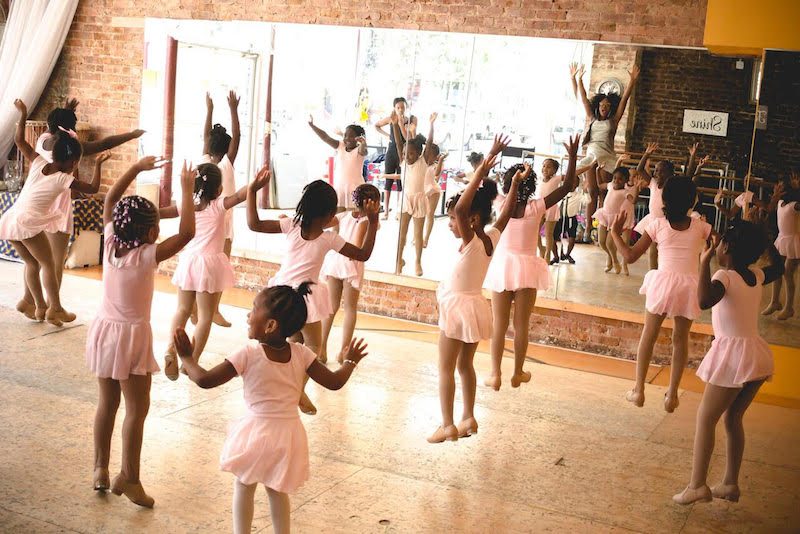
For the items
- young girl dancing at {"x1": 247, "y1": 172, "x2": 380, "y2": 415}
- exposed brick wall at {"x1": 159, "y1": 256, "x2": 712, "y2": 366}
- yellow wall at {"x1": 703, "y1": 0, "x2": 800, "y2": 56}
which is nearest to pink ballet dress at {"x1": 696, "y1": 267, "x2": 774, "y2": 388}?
young girl dancing at {"x1": 247, "y1": 172, "x2": 380, "y2": 415}

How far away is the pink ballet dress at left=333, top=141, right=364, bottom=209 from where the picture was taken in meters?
8.86

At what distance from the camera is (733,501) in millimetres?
4848

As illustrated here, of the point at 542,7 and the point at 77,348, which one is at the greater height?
the point at 542,7

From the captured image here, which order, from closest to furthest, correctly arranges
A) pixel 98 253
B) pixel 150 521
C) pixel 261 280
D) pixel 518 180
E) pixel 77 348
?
1. pixel 150 521
2. pixel 518 180
3. pixel 77 348
4. pixel 261 280
5. pixel 98 253

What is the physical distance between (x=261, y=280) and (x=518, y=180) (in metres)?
4.90

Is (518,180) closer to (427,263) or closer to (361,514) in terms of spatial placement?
(361,514)

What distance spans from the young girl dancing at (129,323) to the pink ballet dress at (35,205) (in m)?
2.95

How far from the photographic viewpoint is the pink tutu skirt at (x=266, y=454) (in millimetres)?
3441

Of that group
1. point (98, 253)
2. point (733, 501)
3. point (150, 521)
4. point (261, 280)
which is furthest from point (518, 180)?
point (98, 253)

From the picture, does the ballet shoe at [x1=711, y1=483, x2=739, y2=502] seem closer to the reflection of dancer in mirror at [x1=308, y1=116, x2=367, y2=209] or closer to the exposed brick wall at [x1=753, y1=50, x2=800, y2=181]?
the exposed brick wall at [x1=753, y1=50, x2=800, y2=181]

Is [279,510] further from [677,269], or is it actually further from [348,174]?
[348,174]

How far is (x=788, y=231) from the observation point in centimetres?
711

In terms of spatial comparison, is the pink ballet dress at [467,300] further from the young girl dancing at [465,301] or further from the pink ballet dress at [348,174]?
the pink ballet dress at [348,174]

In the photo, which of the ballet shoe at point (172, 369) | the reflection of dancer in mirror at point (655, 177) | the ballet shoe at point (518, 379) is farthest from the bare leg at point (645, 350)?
the ballet shoe at point (172, 369)
